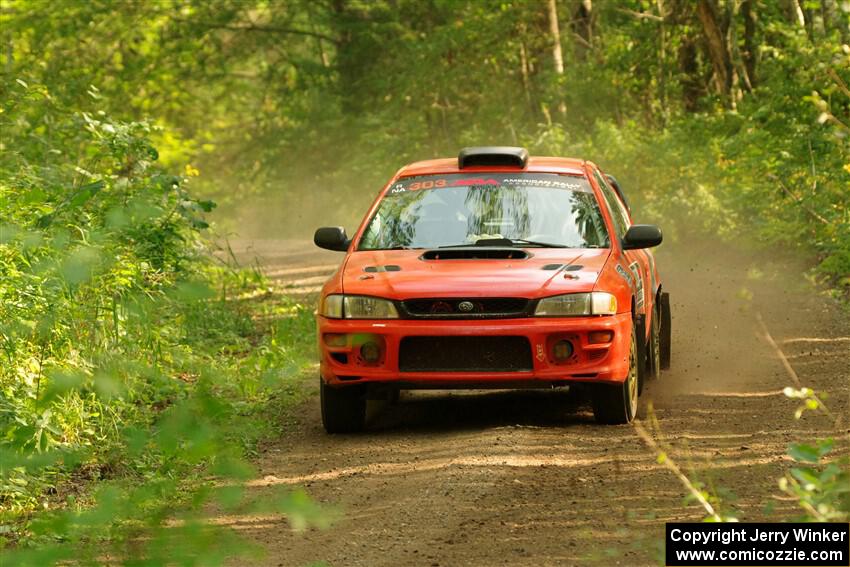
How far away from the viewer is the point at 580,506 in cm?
671

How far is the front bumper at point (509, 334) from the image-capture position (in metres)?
8.34

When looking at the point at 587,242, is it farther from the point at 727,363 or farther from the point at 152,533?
the point at 152,533

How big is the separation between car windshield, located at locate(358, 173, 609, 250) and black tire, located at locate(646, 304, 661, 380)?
4.48 feet

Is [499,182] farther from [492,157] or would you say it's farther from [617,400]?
[617,400]

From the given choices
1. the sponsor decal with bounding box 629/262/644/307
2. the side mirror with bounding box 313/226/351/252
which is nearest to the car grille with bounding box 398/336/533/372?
the sponsor decal with bounding box 629/262/644/307

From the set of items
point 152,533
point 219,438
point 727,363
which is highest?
point 219,438

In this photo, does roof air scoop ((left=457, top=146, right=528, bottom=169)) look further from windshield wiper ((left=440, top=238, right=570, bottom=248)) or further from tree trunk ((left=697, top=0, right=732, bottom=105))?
tree trunk ((left=697, top=0, right=732, bottom=105))

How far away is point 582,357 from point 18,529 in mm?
3351

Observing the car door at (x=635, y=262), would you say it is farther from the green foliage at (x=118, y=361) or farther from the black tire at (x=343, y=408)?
the green foliage at (x=118, y=361)

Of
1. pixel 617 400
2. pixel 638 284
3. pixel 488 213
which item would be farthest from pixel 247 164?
pixel 617 400

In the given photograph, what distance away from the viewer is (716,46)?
24.2 metres

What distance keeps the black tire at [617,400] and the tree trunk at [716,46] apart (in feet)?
52.2

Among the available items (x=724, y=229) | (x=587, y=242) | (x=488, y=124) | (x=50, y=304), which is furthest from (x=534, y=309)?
(x=488, y=124)

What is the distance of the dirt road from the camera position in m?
6.14
